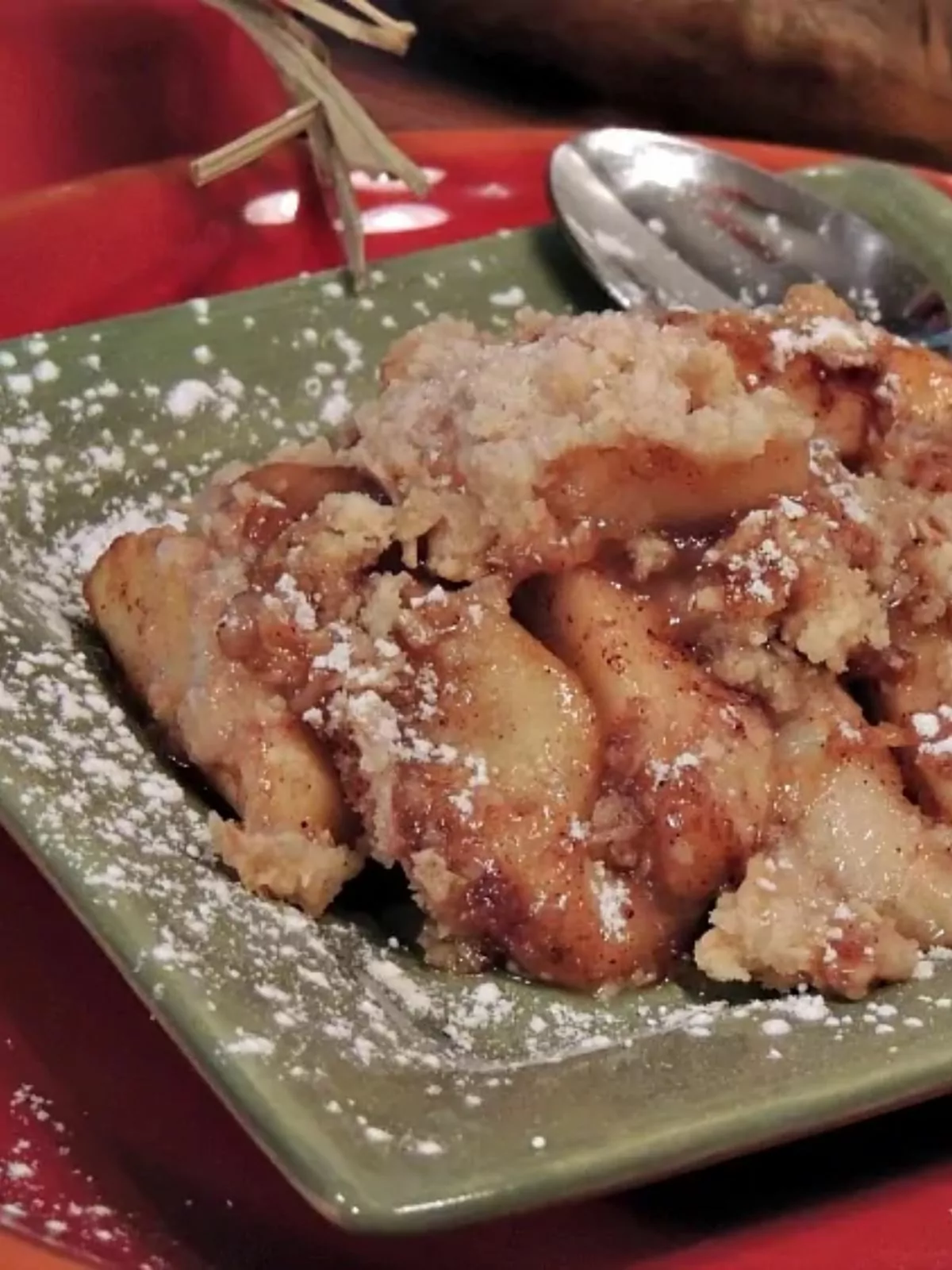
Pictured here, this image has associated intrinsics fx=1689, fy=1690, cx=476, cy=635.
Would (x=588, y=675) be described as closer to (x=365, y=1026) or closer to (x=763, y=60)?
(x=365, y=1026)

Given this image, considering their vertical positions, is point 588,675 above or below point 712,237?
above

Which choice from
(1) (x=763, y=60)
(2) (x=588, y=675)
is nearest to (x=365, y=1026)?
(2) (x=588, y=675)

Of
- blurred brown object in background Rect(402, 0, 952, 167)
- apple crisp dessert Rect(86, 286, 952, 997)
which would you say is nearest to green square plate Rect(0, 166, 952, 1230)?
apple crisp dessert Rect(86, 286, 952, 997)

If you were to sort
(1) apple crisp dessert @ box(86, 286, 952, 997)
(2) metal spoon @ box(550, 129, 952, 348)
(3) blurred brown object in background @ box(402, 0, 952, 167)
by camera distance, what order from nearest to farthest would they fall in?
(1) apple crisp dessert @ box(86, 286, 952, 997) → (2) metal spoon @ box(550, 129, 952, 348) → (3) blurred brown object in background @ box(402, 0, 952, 167)

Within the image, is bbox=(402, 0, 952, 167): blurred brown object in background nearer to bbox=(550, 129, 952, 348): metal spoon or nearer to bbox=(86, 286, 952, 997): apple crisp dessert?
bbox=(550, 129, 952, 348): metal spoon

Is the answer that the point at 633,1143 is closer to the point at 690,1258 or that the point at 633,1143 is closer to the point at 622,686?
the point at 690,1258

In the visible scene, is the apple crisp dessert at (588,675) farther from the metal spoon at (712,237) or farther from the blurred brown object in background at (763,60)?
the blurred brown object in background at (763,60)

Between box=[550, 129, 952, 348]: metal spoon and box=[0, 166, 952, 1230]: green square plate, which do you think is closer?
box=[0, 166, 952, 1230]: green square plate
